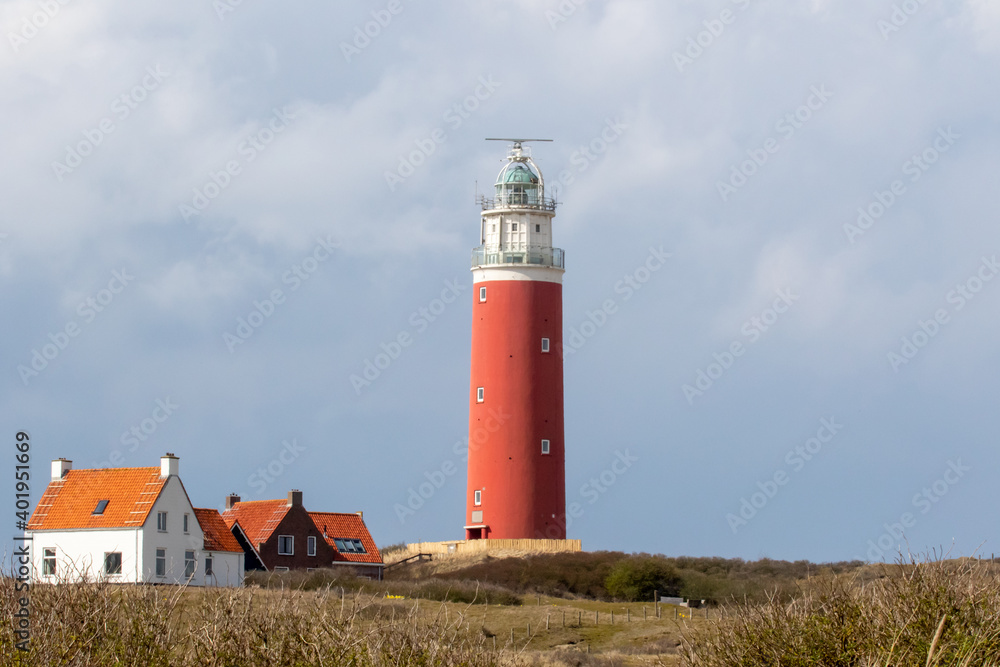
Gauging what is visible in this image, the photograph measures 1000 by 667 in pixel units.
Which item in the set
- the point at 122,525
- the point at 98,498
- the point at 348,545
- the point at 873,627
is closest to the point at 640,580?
the point at 348,545

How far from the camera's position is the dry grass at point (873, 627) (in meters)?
19.1

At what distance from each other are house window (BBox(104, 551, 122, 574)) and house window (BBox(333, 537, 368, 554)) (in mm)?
10624

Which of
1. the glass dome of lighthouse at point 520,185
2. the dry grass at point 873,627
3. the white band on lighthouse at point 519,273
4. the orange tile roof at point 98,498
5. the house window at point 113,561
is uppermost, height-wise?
the glass dome of lighthouse at point 520,185

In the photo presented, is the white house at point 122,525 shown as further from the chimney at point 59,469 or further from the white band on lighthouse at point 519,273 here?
the white band on lighthouse at point 519,273

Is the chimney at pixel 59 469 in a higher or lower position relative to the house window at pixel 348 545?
higher

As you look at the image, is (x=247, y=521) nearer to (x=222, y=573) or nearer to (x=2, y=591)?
(x=222, y=573)

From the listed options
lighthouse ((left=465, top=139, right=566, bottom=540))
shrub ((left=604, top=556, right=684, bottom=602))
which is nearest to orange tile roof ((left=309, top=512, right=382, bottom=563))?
lighthouse ((left=465, top=139, right=566, bottom=540))

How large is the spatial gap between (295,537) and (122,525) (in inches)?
330

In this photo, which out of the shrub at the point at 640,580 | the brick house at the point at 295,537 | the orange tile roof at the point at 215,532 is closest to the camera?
the orange tile roof at the point at 215,532

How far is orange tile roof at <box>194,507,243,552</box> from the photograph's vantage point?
41500 millimetres

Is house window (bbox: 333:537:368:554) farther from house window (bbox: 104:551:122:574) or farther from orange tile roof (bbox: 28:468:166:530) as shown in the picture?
house window (bbox: 104:551:122:574)

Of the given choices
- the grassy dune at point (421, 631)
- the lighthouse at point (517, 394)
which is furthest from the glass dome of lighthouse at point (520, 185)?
the grassy dune at point (421, 631)

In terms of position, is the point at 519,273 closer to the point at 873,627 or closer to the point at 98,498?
the point at 98,498

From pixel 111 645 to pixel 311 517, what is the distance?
95.8ft
